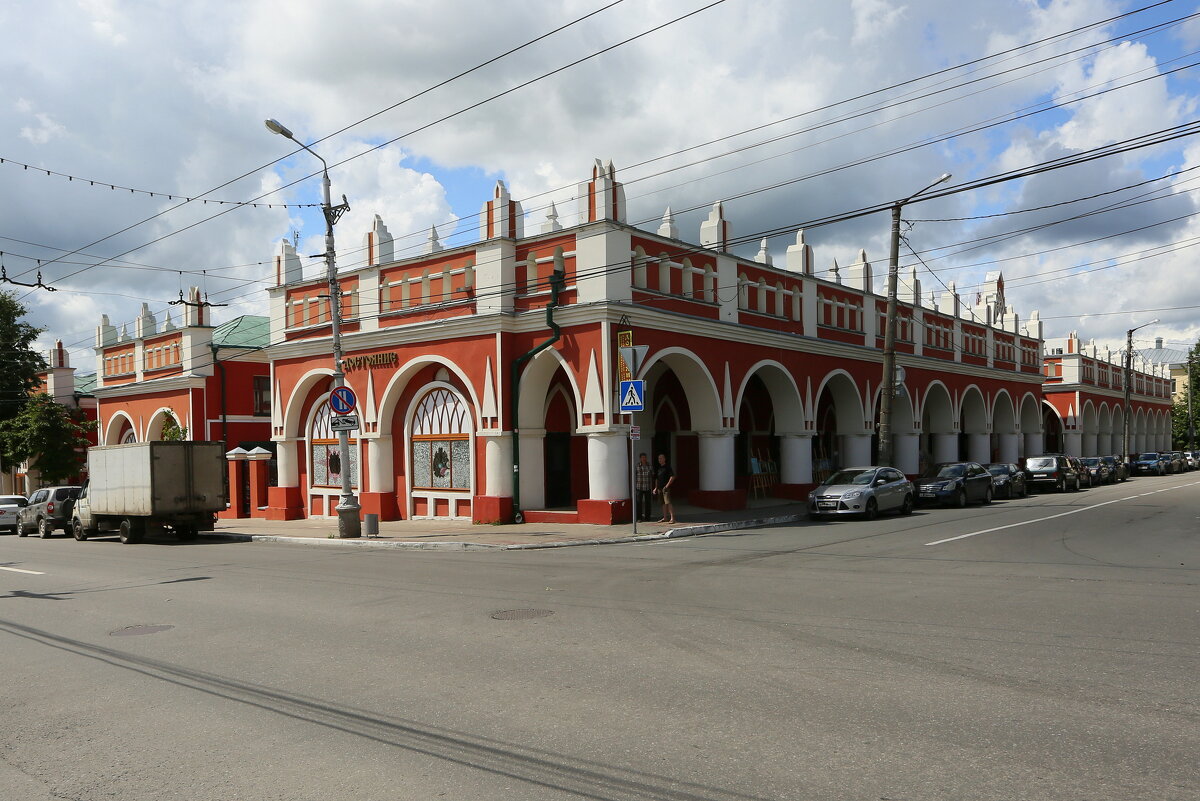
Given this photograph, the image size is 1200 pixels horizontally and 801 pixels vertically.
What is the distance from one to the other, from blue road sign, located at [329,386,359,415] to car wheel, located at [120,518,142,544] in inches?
300

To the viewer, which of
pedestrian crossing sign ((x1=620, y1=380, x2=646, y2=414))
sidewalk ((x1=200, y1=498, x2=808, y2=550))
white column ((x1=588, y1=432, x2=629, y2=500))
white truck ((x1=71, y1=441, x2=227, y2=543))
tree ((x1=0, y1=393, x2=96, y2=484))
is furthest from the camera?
tree ((x1=0, y1=393, x2=96, y2=484))

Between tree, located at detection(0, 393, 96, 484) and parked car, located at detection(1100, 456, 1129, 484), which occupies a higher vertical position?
tree, located at detection(0, 393, 96, 484)

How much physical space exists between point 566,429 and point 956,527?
37.8ft

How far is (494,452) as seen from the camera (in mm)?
23844

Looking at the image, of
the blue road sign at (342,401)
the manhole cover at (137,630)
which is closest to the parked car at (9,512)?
the blue road sign at (342,401)

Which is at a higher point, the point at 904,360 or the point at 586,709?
the point at 904,360

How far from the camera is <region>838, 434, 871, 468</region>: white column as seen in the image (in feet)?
108

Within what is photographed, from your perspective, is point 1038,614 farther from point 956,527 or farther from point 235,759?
point 956,527

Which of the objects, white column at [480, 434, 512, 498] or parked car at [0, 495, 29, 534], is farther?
parked car at [0, 495, 29, 534]

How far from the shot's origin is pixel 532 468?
2428 cm

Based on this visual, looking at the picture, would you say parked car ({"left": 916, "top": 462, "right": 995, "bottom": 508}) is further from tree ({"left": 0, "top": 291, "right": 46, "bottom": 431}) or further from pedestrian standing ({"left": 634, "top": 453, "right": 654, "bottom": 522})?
tree ({"left": 0, "top": 291, "right": 46, "bottom": 431})

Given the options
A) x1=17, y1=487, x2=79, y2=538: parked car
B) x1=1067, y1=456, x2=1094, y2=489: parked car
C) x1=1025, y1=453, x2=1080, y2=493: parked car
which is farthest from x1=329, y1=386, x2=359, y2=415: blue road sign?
x1=1067, y1=456, x2=1094, y2=489: parked car

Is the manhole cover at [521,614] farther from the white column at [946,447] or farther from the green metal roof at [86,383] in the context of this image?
the green metal roof at [86,383]

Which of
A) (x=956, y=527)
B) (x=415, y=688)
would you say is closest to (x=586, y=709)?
(x=415, y=688)
